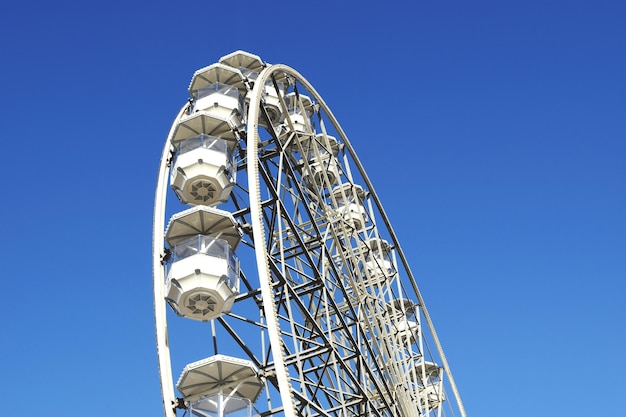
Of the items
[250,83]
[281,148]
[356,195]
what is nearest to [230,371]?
[281,148]

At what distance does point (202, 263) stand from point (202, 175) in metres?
2.03

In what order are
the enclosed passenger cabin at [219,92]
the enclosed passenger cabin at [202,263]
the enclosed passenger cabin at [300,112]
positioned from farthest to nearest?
1. the enclosed passenger cabin at [300,112]
2. the enclosed passenger cabin at [219,92]
3. the enclosed passenger cabin at [202,263]

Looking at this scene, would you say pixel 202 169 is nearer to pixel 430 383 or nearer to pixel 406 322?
pixel 406 322

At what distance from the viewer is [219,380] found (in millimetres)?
10906

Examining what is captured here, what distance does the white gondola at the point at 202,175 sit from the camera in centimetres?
1335

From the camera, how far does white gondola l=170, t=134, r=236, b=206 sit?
13352mm

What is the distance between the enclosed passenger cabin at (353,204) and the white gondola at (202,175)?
6.23m

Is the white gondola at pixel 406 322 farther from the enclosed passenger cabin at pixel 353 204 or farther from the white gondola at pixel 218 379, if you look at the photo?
the white gondola at pixel 218 379

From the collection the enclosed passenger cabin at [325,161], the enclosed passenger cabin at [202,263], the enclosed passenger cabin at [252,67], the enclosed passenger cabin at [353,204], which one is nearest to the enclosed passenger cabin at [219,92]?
the enclosed passenger cabin at [252,67]

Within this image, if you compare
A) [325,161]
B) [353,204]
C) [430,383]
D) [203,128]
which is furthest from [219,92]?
[430,383]

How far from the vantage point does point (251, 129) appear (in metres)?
12.8

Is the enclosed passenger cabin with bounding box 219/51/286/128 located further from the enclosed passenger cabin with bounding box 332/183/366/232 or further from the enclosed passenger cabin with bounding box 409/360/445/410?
the enclosed passenger cabin with bounding box 409/360/445/410

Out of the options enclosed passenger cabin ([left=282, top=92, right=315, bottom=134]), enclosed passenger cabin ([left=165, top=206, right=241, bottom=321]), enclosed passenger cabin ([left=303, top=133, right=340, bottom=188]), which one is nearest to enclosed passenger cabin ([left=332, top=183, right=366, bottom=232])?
enclosed passenger cabin ([left=303, top=133, right=340, bottom=188])

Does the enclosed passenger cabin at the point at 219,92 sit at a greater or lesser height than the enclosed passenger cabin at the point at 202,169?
greater
